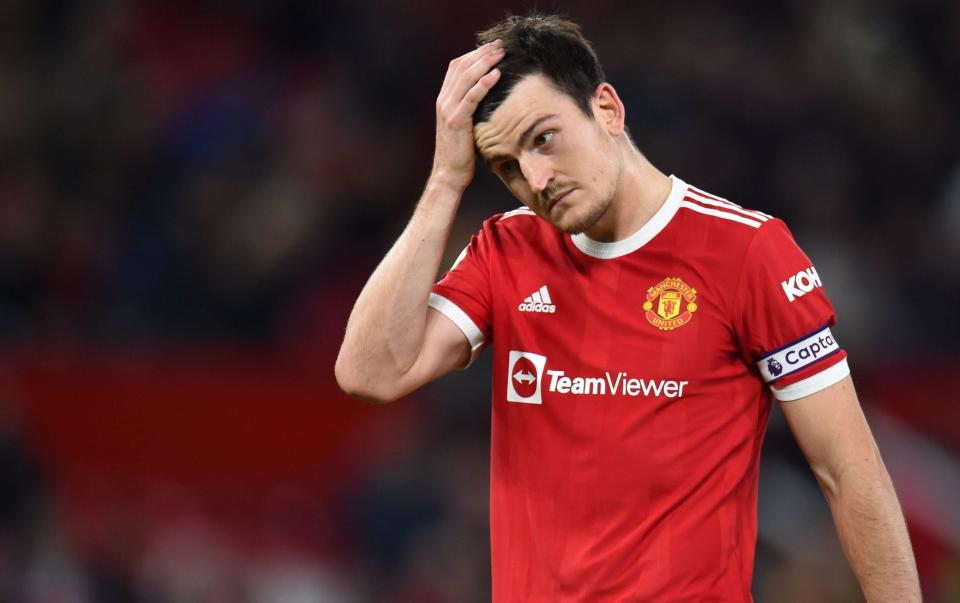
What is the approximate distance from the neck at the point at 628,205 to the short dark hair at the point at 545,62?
18cm

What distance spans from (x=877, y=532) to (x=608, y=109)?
1.14 meters

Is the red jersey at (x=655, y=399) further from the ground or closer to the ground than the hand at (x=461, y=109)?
closer to the ground

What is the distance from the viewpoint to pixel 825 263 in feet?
26.1

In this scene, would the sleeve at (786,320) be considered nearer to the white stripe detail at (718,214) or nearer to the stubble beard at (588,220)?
the white stripe detail at (718,214)

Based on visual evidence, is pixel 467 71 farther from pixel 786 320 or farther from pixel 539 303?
pixel 786 320

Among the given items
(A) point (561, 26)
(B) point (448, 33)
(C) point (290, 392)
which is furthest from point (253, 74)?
(A) point (561, 26)

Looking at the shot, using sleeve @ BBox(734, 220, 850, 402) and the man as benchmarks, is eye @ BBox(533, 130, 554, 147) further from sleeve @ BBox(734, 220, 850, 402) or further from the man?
sleeve @ BBox(734, 220, 850, 402)

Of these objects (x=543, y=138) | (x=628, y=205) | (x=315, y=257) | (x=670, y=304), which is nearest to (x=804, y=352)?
(x=670, y=304)

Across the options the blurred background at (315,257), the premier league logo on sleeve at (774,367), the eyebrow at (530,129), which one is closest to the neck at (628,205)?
the eyebrow at (530,129)

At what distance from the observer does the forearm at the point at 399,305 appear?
3.31m

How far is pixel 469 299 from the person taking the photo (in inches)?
136

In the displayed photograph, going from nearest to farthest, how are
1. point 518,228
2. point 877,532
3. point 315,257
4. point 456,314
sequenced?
point 877,532 → point 456,314 → point 518,228 → point 315,257

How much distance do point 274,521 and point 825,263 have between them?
3315mm

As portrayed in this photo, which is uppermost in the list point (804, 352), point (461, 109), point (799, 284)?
point (461, 109)
